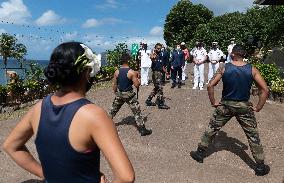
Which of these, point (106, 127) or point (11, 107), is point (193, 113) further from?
point (106, 127)

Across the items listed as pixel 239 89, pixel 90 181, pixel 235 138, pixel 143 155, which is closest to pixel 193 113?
pixel 235 138

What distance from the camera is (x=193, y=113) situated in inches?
460

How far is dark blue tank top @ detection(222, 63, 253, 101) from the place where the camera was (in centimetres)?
750

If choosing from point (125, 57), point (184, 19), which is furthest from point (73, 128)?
point (184, 19)

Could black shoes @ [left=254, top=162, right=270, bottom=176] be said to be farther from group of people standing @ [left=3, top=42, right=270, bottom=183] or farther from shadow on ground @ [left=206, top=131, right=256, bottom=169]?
group of people standing @ [left=3, top=42, right=270, bottom=183]

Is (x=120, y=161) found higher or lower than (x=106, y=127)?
lower

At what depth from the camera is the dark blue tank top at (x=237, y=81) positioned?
7504 mm

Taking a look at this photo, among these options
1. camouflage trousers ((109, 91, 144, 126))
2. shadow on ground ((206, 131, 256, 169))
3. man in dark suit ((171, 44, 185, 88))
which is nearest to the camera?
shadow on ground ((206, 131, 256, 169))

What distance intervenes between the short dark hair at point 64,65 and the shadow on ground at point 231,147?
249 inches

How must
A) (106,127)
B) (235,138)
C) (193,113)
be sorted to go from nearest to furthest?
(106,127) → (235,138) → (193,113)

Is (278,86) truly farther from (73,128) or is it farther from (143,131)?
(73,128)

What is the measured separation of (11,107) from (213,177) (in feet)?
32.2

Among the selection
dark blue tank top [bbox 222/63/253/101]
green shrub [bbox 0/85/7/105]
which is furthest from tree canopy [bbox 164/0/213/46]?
dark blue tank top [bbox 222/63/253/101]

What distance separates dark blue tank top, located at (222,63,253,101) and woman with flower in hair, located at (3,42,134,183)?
5097 mm
